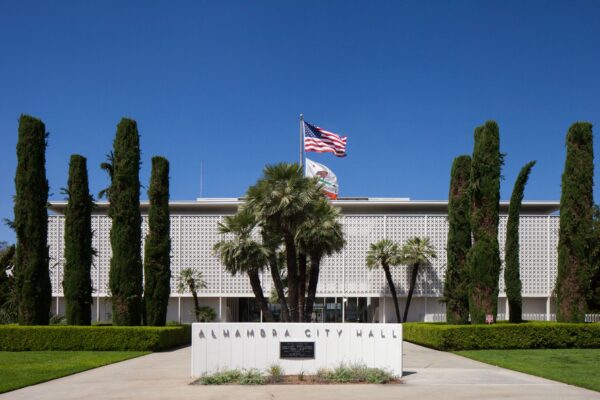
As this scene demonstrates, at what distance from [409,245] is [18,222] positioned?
29126 mm

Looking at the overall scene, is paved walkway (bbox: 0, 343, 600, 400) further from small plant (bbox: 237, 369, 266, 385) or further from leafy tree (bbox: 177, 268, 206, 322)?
leafy tree (bbox: 177, 268, 206, 322)

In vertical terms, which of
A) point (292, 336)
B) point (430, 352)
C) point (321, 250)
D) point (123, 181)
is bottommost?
point (430, 352)

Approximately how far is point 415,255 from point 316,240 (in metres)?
18.8

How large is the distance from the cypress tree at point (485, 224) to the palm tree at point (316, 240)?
6537mm

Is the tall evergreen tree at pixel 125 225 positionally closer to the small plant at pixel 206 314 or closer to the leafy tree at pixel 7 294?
the leafy tree at pixel 7 294

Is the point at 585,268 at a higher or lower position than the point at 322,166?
lower

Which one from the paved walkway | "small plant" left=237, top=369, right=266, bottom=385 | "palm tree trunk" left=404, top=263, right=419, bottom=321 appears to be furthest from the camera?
"palm tree trunk" left=404, top=263, right=419, bottom=321

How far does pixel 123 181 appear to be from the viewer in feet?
98.7

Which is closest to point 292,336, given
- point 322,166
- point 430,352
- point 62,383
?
point 62,383

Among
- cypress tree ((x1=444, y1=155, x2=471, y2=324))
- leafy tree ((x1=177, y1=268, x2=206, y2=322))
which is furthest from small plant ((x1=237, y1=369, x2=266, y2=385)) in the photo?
leafy tree ((x1=177, y1=268, x2=206, y2=322))

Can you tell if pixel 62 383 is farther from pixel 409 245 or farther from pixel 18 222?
pixel 409 245

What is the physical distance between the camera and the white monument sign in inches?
637

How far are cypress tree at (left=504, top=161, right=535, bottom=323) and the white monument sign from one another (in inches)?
715

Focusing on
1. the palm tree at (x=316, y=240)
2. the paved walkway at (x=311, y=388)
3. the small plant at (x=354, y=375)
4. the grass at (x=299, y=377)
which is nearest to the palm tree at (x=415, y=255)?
the palm tree at (x=316, y=240)
